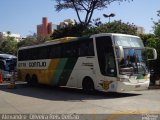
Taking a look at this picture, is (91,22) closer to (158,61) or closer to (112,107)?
A: (158,61)

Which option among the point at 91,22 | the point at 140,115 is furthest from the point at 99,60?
the point at 91,22

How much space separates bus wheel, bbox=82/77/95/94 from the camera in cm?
1973

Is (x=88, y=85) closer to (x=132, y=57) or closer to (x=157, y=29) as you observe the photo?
(x=132, y=57)

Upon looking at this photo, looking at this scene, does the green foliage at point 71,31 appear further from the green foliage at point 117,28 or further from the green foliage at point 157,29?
the green foliage at point 157,29

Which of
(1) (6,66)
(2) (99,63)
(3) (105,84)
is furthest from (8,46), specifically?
(3) (105,84)

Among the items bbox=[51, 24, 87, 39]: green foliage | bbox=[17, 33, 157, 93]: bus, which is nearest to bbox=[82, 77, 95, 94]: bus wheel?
bbox=[17, 33, 157, 93]: bus

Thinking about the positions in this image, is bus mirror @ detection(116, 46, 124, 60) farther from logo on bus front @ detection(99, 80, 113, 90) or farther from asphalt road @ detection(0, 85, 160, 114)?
asphalt road @ detection(0, 85, 160, 114)

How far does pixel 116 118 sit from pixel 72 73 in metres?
9.68

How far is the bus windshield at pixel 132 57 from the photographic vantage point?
18.0 meters

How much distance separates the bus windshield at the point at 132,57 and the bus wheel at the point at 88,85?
2.45m

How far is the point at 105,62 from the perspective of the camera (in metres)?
18.5

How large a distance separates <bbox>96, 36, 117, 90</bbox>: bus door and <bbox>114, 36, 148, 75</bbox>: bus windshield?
0.40 m

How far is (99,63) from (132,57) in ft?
5.61

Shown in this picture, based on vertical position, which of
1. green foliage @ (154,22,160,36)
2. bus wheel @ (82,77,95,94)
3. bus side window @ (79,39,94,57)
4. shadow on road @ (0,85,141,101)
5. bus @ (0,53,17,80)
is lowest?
shadow on road @ (0,85,141,101)
